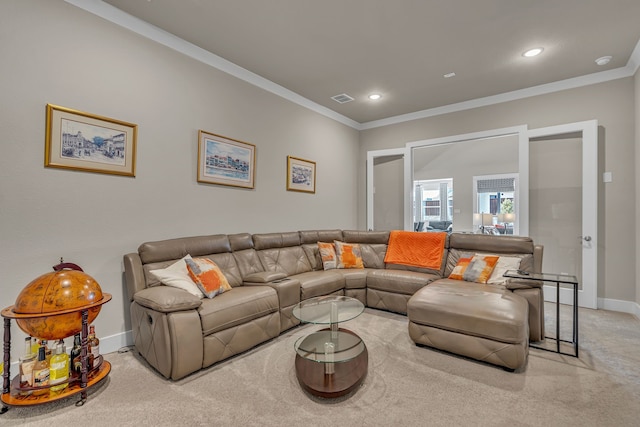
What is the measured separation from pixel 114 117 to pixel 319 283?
2.55 m

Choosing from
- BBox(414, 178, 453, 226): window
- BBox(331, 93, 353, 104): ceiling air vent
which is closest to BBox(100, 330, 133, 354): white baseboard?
BBox(331, 93, 353, 104): ceiling air vent

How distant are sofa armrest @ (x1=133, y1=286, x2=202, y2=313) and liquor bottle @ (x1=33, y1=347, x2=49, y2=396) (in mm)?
581

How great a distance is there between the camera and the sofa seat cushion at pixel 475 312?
223 cm

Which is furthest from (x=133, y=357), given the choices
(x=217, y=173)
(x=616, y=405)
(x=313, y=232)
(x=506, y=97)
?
(x=506, y=97)

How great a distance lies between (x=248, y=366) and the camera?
91.3 inches

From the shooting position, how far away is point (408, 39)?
3.03m

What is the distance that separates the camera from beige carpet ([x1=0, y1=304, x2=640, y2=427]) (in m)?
1.71

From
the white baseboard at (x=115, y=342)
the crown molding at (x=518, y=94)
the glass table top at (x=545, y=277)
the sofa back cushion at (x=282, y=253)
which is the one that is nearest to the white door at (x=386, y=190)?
the crown molding at (x=518, y=94)

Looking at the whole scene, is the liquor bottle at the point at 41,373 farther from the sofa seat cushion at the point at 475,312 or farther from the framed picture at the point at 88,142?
the sofa seat cushion at the point at 475,312

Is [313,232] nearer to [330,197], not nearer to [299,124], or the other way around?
[330,197]

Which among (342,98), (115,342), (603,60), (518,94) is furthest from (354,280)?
(603,60)

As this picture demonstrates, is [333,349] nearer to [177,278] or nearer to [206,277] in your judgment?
[206,277]

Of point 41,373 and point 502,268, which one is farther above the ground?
point 502,268

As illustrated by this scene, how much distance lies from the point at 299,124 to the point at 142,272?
3004mm
